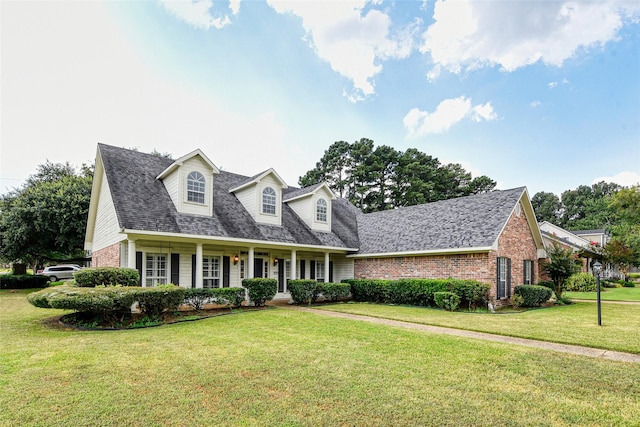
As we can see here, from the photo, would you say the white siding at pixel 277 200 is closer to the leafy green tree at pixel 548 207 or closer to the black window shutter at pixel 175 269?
the black window shutter at pixel 175 269

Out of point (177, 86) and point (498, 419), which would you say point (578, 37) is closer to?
point (498, 419)

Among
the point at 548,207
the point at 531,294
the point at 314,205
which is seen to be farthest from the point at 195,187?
the point at 548,207

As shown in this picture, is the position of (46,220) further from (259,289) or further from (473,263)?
(473,263)

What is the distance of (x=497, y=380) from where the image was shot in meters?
4.97

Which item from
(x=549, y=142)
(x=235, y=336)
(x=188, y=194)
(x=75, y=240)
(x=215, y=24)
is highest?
(x=215, y=24)

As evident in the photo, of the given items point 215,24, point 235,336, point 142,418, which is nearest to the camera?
point 142,418

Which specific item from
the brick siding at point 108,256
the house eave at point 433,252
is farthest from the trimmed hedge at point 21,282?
the house eave at point 433,252

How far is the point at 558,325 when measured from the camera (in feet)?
31.5

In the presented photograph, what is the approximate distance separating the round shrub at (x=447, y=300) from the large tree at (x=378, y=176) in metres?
26.1

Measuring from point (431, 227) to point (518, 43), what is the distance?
8.43m

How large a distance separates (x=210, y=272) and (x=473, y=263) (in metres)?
11.0

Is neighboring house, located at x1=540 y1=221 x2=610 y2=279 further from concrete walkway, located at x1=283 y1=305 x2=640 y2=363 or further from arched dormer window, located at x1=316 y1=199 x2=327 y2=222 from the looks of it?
concrete walkway, located at x1=283 y1=305 x2=640 y2=363

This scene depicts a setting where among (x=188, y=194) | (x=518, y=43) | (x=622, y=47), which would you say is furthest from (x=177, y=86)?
(x=622, y=47)

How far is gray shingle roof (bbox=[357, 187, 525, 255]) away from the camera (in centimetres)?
1465
